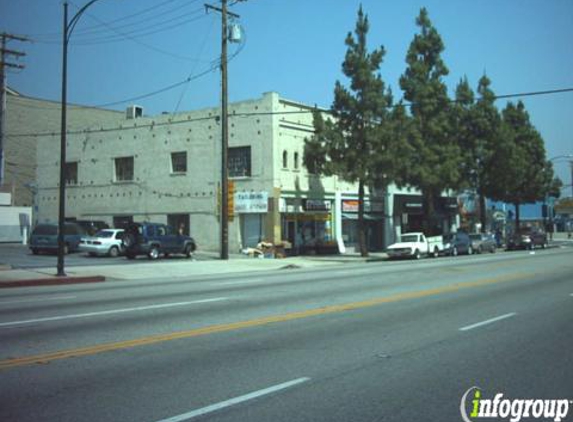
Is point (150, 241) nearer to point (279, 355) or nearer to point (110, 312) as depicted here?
point (110, 312)

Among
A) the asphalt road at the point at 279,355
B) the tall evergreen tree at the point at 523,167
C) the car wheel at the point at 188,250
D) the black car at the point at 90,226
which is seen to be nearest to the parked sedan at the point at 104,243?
the black car at the point at 90,226

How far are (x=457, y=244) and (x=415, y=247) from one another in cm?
606

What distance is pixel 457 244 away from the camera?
42.7 meters

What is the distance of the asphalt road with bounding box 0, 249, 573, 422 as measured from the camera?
594cm

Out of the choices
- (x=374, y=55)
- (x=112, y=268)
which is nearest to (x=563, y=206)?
(x=374, y=55)

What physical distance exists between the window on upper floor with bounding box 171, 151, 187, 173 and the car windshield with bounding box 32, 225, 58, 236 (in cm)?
1030

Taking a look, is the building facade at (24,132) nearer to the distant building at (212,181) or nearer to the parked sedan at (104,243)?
the distant building at (212,181)

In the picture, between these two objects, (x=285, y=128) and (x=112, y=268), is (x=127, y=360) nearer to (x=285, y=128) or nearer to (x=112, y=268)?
(x=112, y=268)

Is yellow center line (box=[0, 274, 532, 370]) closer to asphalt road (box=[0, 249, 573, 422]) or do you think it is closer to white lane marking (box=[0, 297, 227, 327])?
asphalt road (box=[0, 249, 573, 422])

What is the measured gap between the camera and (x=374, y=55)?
38.4 metres

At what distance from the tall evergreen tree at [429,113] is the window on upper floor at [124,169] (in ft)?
64.9

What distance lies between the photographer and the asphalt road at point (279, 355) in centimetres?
594

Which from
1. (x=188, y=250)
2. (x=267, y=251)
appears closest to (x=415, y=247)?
(x=267, y=251)

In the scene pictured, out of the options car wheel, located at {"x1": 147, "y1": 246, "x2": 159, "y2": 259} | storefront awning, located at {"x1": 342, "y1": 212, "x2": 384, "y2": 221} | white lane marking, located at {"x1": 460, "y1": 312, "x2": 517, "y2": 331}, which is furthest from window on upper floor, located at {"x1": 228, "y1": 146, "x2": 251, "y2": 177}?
white lane marking, located at {"x1": 460, "y1": 312, "x2": 517, "y2": 331}
